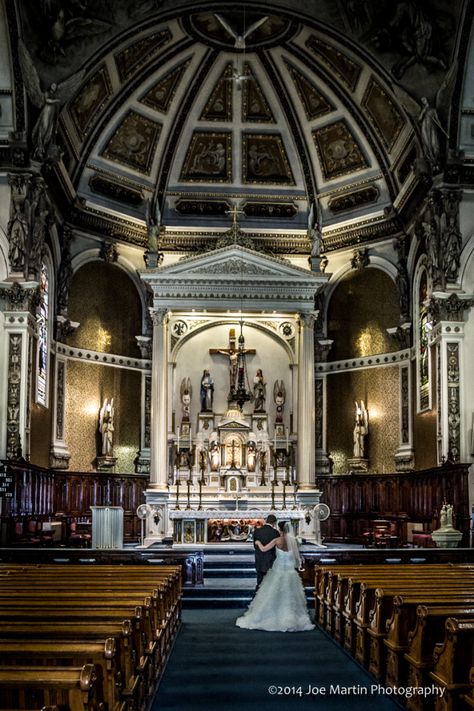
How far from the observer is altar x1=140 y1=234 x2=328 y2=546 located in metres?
24.9

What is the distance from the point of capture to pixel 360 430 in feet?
87.6

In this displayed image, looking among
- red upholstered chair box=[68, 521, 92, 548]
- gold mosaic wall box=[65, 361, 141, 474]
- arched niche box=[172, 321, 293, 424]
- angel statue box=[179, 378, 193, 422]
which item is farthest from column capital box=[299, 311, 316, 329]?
red upholstered chair box=[68, 521, 92, 548]

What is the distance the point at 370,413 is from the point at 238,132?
32.4 feet

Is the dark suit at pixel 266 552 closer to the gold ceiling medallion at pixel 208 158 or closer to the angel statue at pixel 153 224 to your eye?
the angel statue at pixel 153 224

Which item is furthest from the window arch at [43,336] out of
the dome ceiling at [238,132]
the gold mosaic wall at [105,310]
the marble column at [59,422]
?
the dome ceiling at [238,132]

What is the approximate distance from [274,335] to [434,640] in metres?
19.8

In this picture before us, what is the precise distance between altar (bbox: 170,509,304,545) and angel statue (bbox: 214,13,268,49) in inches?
501

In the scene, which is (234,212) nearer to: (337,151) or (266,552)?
(337,151)

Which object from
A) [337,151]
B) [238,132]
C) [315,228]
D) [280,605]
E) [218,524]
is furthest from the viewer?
[238,132]

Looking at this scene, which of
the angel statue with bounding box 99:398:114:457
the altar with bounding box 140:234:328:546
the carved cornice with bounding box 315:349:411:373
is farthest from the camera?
the carved cornice with bounding box 315:349:411:373

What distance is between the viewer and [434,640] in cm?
741

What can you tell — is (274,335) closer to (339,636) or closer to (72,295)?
(72,295)

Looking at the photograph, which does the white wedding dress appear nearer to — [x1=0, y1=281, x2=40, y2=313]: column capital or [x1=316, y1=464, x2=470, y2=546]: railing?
[x1=316, y1=464, x2=470, y2=546]: railing

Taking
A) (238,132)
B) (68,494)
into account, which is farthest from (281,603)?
(238,132)
